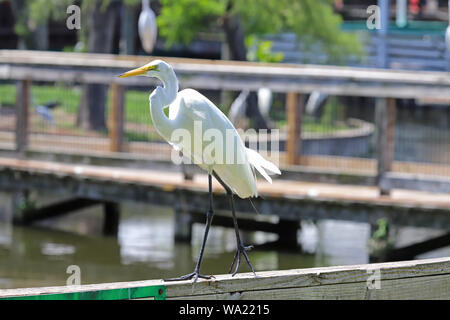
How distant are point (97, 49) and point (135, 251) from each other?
26.4ft

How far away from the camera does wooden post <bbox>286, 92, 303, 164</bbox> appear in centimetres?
983

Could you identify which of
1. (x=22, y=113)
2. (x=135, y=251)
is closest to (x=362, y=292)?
(x=135, y=251)

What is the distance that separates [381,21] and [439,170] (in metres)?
15.6

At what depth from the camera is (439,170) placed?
977 centimetres

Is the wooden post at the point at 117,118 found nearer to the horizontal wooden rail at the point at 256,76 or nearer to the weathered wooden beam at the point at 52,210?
the horizontal wooden rail at the point at 256,76

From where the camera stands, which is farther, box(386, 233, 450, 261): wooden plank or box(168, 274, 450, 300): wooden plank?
box(386, 233, 450, 261): wooden plank

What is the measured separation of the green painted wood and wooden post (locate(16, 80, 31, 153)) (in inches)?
299

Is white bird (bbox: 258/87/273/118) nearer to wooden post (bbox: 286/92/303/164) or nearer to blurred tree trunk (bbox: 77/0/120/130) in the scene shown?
blurred tree trunk (bbox: 77/0/120/130)

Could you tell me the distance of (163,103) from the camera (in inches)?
179

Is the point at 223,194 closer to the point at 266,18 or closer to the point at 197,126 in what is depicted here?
the point at 197,126

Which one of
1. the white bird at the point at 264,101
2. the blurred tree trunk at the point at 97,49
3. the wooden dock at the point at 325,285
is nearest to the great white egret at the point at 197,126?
the wooden dock at the point at 325,285

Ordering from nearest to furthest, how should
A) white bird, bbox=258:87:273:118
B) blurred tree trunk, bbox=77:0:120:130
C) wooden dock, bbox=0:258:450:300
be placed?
wooden dock, bbox=0:258:450:300 → white bird, bbox=258:87:273:118 → blurred tree trunk, bbox=77:0:120:130

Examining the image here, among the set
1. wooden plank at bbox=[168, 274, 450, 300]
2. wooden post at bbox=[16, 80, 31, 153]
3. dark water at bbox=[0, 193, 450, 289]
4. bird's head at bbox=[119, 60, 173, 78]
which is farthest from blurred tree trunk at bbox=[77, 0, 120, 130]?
wooden plank at bbox=[168, 274, 450, 300]
